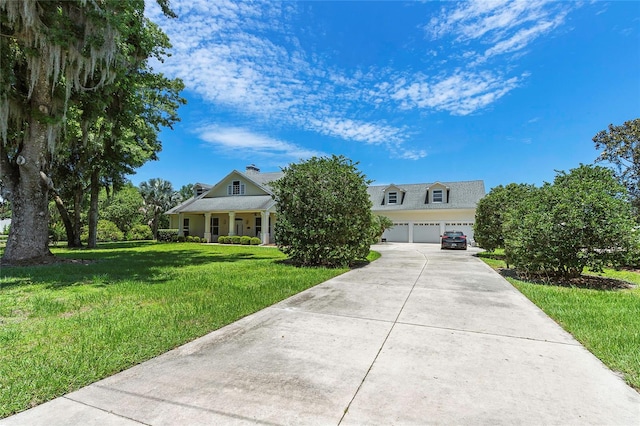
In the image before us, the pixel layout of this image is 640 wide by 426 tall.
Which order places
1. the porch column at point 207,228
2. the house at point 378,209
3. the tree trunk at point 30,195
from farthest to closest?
1. the porch column at point 207,228
2. the house at point 378,209
3. the tree trunk at point 30,195

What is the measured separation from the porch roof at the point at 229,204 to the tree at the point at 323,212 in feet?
43.2

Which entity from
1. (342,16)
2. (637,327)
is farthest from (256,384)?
(342,16)

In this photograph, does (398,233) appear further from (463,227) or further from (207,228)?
(207,228)

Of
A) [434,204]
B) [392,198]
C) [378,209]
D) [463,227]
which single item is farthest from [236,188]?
[463,227]

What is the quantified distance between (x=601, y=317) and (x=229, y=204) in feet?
81.4

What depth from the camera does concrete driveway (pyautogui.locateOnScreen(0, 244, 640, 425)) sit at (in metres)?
2.48

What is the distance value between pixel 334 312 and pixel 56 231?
1165 inches

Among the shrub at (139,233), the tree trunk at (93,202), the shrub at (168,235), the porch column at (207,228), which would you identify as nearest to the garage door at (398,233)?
the porch column at (207,228)

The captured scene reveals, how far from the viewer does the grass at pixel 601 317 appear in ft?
11.6

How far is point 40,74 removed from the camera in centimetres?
945

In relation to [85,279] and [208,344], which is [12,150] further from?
[208,344]

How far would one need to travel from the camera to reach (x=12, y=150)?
1205 centimetres

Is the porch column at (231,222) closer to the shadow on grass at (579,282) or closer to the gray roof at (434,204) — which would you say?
the gray roof at (434,204)

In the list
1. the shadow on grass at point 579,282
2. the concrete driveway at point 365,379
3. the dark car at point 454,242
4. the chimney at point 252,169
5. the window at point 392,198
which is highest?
the chimney at point 252,169
